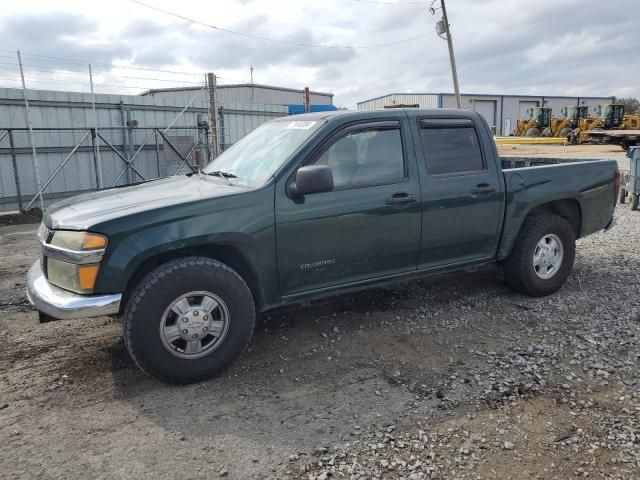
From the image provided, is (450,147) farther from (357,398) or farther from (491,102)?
(491,102)

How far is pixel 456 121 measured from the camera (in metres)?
4.71

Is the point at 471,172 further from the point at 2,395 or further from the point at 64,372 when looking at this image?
the point at 2,395

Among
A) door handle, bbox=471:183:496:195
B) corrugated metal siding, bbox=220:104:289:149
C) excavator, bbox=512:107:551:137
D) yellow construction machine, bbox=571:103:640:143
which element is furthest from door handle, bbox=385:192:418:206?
excavator, bbox=512:107:551:137

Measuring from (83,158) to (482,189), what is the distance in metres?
11.7

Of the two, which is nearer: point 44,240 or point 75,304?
point 75,304

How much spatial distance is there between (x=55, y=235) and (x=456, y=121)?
11.2 ft

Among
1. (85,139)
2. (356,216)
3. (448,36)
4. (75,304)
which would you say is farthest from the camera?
(448,36)

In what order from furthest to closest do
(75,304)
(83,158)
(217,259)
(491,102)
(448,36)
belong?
(491,102) → (448,36) → (83,158) → (217,259) → (75,304)

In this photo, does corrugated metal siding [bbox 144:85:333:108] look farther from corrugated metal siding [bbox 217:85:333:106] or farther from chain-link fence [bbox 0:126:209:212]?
A: chain-link fence [bbox 0:126:209:212]

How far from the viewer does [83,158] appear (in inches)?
530

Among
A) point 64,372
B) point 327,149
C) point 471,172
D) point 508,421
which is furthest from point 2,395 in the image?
point 471,172

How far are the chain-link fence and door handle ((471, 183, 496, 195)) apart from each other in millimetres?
8838

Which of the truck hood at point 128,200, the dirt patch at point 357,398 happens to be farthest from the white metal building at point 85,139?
the truck hood at point 128,200

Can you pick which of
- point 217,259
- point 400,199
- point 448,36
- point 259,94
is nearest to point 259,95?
point 259,94
